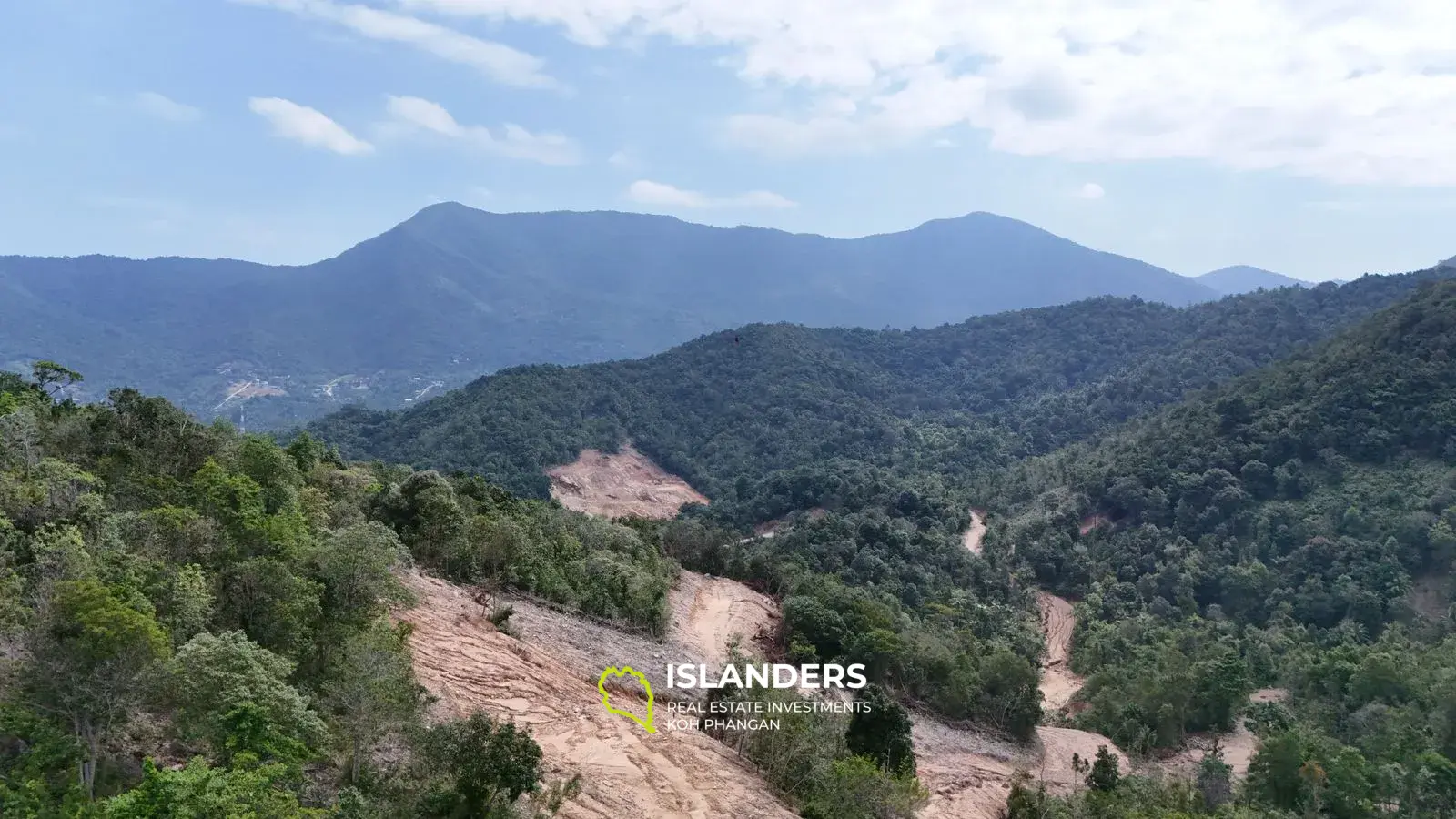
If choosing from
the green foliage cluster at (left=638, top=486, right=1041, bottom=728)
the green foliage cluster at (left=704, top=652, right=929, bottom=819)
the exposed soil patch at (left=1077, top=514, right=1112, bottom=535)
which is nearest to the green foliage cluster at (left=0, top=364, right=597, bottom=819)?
the green foliage cluster at (left=704, top=652, right=929, bottom=819)

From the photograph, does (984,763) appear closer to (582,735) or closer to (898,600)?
(582,735)

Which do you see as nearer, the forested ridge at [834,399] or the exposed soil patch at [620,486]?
the exposed soil patch at [620,486]

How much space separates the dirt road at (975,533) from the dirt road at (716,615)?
25002 mm

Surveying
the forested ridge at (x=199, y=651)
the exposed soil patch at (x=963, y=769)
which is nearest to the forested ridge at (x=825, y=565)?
the forested ridge at (x=199, y=651)

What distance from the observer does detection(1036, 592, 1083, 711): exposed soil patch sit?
1662 inches

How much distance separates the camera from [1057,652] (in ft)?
161

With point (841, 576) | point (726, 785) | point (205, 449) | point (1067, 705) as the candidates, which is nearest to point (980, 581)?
point (841, 576)

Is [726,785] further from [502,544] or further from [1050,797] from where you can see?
[502,544]

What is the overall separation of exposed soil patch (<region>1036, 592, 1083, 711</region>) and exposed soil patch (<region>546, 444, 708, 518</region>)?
35.6 m

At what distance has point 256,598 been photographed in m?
15.5

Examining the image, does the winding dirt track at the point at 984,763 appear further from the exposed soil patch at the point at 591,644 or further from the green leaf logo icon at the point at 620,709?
the exposed soil patch at the point at 591,644

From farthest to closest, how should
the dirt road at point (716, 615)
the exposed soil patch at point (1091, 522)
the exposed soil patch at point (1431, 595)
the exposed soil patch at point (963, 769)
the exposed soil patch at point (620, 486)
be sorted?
the exposed soil patch at point (620, 486), the exposed soil patch at point (1091, 522), the exposed soil patch at point (1431, 595), the dirt road at point (716, 615), the exposed soil patch at point (963, 769)

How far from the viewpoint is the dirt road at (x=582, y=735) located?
54.6ft

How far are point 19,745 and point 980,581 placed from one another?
171ft
